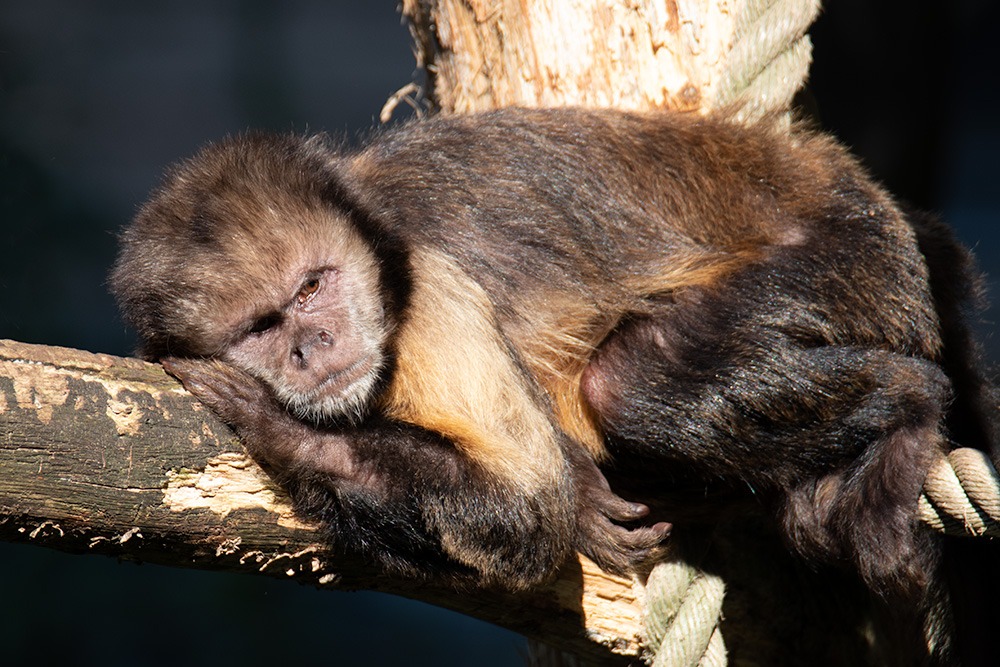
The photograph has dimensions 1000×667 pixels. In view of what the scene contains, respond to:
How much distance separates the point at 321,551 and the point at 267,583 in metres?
5.97

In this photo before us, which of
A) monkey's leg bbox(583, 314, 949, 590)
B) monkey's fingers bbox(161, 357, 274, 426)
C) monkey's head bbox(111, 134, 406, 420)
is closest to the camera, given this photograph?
monkey's fingers bbox(161, 357, 274, 426)

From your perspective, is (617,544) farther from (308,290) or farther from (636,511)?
(308,290)

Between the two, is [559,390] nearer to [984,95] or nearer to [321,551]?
[321,551]

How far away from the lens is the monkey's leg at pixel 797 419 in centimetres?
332

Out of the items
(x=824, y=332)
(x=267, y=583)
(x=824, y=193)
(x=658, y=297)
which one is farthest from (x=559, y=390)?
(x=267, y=583)

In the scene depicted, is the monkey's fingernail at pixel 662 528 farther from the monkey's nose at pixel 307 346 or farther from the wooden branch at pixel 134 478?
the monkey's nose at pixel 307 346

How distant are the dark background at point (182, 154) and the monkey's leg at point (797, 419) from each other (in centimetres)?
497

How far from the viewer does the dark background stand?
7914mm

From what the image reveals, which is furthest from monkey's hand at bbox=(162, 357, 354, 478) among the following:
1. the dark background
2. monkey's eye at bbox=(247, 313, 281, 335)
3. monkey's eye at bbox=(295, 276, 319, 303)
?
the dark background

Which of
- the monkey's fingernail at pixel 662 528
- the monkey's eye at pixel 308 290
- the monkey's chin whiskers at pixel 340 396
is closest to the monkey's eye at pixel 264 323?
the monkey's eye at pixel 308 290

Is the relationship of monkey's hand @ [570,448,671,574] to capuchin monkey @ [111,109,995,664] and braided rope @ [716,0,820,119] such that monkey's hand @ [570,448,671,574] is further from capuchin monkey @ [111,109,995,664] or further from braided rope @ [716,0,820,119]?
braided rope @ [716,0,820,119]

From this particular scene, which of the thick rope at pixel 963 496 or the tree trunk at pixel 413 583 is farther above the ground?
the tree trunk at pixel 413 583

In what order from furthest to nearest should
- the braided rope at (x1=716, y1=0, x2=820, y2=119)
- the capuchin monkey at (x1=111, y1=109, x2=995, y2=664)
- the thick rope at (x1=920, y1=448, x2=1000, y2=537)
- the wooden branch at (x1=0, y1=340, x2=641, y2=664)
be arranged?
1. the braided rope at (x1=716, y1=0, x2=820, y2=119)
2. the capuchin monkey at (x1=111, y1=109, x2=995, y2=664)
3. the thick rope at (x1=920, y1=448, x2=1000, y2=537)
4. the wooden branch at (x1=0, y1=340, x2=641, y2=664)

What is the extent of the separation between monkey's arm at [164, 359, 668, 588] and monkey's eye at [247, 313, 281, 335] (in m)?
0.32
